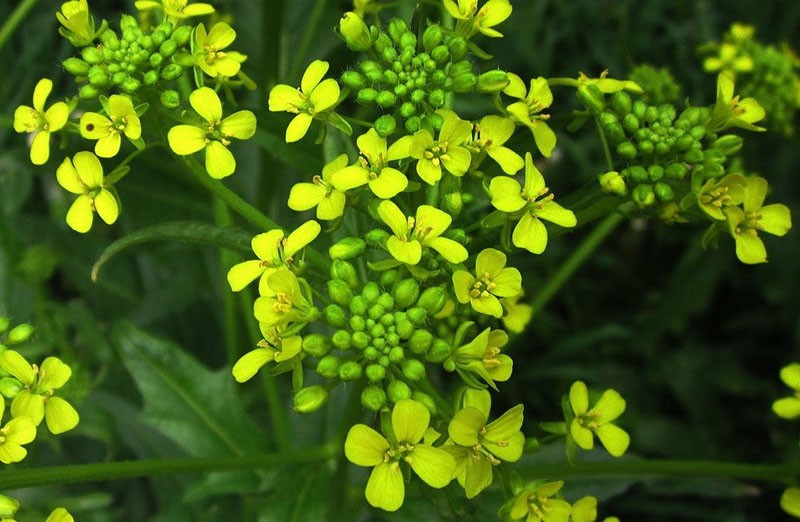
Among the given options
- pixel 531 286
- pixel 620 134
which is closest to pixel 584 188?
pixel 620 134

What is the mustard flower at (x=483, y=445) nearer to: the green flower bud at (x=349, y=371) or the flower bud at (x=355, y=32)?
the green flower bud at (x=349, y=371)

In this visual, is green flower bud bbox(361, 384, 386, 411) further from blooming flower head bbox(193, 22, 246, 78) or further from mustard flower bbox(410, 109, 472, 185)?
blooming flower head bbox(193, 22, 246, 78)

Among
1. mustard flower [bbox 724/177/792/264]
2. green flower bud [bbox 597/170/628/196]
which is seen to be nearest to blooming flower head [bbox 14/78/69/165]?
green flower bud [bbox 597/170/628/196]

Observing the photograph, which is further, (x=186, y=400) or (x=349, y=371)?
(x=186, y=400)

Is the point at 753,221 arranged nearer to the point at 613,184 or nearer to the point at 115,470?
the point at 613,184

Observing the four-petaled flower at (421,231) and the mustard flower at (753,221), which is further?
the mustard flower at (753,221)

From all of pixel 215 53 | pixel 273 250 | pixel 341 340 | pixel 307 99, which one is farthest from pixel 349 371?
pixel 215 53

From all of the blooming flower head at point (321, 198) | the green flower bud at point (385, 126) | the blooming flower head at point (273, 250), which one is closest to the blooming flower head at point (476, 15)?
the green flower bud at point (385, 126)
